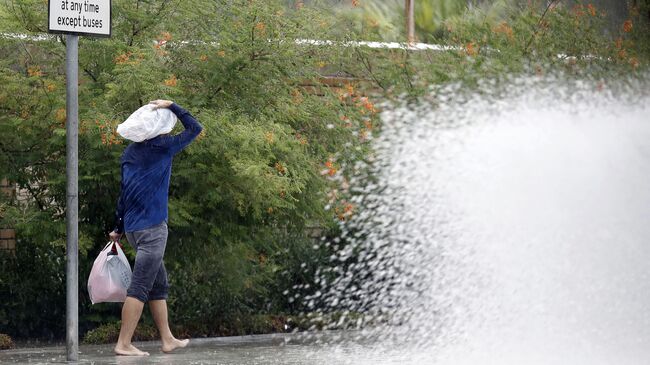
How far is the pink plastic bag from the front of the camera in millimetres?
9641

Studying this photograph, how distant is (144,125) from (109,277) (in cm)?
115

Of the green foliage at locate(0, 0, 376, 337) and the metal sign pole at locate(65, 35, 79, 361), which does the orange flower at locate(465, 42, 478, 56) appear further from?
the metal sign pole at locate(65, 35, 79, 361)

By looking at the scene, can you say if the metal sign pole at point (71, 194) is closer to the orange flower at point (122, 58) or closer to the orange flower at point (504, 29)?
the orange flower at point (122, 58)

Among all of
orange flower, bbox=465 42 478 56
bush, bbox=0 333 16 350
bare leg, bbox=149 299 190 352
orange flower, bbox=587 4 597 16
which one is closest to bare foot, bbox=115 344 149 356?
bare leg, bbox=149 299 190 352

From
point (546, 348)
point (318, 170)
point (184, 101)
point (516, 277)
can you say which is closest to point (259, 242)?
point (318, 170)

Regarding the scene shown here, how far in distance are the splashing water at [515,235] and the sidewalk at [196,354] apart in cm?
55

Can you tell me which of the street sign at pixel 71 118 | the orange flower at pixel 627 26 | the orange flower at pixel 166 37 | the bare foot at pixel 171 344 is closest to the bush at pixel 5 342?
the bare foot at pixel 171 344

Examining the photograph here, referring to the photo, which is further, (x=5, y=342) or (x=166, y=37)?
(x=5, y=342)

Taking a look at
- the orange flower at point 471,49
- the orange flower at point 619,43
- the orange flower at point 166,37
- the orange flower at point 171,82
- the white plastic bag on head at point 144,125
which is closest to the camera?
the white plastic bag on head at point 144,125

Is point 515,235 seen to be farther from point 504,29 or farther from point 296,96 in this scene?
point 504,29

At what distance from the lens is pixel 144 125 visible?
9.48 meters

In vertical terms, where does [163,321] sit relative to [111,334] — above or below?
above

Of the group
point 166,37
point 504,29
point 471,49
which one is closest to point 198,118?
point 166,37

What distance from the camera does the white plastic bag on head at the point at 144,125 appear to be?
9445 millimetres
